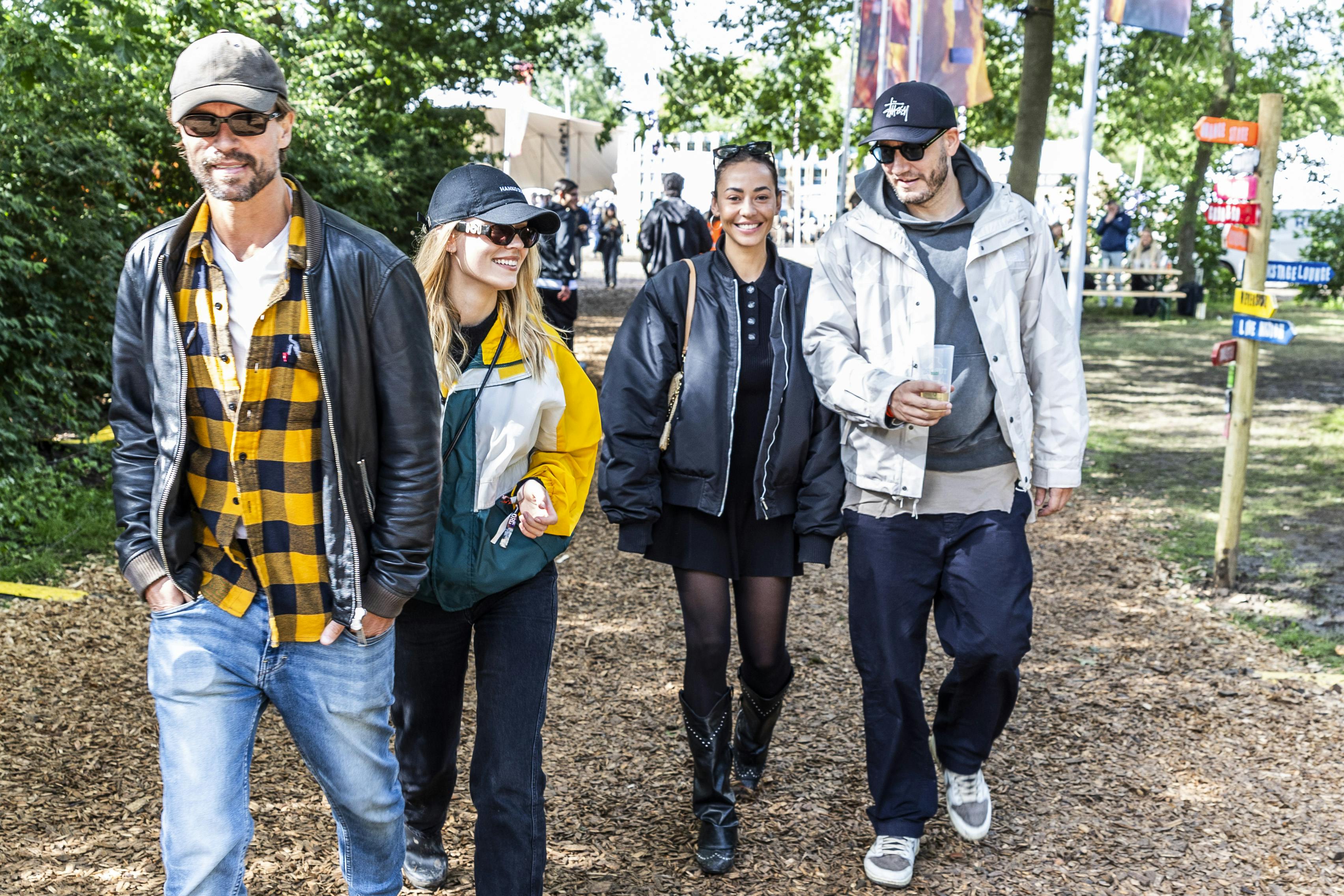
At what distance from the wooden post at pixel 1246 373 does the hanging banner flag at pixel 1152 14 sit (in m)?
4.33

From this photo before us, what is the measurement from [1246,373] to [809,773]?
3.53m

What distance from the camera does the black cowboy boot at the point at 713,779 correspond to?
12.4 feet

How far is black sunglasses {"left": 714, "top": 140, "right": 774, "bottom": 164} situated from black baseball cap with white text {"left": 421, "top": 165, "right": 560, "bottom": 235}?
38.1 inches

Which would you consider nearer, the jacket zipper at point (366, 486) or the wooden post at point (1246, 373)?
the jacket zipper at point (366, 486)

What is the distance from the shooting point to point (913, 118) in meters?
3.56

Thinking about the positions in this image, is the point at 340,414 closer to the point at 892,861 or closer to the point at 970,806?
the point at 892,861

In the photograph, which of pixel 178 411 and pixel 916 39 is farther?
pixel 916 39

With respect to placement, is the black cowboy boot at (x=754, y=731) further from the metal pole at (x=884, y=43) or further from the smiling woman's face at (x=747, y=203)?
the metal pole at (x=884, y=43)

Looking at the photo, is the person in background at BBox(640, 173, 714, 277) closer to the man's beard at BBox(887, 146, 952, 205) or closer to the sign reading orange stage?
the sign reading orange stage

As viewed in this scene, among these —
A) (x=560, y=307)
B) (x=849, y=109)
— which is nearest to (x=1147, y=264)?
(x=849, y=109)

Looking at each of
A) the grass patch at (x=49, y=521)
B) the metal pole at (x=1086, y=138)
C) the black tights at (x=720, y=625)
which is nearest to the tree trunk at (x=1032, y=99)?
the metal pole at (x=1086, y=138)

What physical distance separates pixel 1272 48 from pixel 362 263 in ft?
88.3

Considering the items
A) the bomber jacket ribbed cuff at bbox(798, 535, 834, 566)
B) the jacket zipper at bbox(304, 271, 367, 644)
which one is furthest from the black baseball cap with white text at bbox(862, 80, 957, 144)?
the jacket zipper at bbox(304, 271, 367, 644)

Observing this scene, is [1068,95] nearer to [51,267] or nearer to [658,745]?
[51,267]
